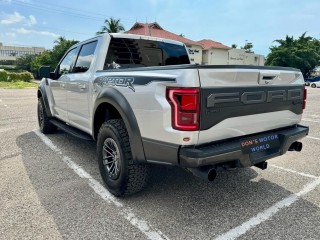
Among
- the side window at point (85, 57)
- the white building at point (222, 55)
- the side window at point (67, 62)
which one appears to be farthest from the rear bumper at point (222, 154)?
the white building at point (222, 55)

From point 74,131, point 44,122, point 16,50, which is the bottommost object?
point 44,122

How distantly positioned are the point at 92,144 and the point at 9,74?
30.3 metres

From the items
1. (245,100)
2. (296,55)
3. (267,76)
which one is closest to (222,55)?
(296,55)

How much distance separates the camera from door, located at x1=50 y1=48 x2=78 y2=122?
486 cm

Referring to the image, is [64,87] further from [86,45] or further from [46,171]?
[46,171]

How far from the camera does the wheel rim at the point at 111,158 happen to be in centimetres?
320

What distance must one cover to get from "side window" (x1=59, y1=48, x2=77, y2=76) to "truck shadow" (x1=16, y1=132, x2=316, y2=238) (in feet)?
5.16

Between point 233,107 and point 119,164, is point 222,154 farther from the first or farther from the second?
point 119,164

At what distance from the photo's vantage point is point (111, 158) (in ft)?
11.2

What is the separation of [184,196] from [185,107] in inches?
54.0

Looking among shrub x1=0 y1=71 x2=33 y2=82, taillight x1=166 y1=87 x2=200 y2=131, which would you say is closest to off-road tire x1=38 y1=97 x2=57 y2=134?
taillight x1=166 y1=87 x2=200 y2=131

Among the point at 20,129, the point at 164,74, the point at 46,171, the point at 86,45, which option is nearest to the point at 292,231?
the point at 164,74

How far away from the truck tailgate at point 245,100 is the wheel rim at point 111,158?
114 cm

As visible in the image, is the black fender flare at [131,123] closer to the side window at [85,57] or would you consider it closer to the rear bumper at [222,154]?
the rear bumper at [222,154]
